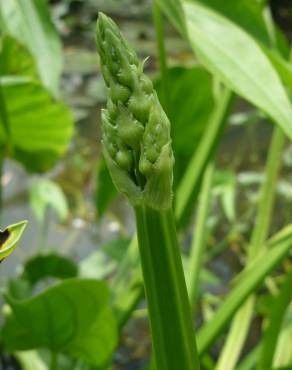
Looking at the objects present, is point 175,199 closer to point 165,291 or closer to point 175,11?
point 175,11

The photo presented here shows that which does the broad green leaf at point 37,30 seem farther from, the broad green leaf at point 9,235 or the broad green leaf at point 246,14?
the broad green leaf at point 9,235

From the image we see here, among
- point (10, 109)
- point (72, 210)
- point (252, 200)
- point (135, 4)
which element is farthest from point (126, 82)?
point (135, 4)

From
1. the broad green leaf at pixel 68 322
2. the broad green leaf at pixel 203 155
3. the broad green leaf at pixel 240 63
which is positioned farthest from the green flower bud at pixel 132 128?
the broad green leaf at pixel 203 155

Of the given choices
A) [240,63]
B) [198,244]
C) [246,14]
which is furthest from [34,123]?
[240,63]

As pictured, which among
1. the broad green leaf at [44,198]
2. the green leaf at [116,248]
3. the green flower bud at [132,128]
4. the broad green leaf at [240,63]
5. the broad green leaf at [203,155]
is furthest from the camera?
the broad green leaf at [44,198]

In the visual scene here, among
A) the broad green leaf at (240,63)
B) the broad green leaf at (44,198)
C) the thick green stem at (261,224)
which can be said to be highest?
the broad green leaf at (240,63)

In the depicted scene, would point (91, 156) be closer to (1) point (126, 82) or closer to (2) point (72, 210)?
(2) point (72, 210)
